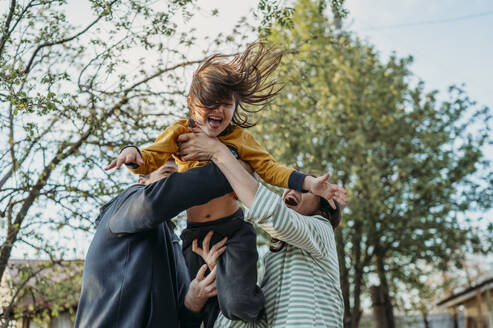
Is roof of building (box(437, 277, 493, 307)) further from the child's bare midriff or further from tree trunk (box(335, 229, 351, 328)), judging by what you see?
the child's bare midriff

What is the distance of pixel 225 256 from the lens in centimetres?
232

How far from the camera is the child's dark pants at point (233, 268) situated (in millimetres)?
2138

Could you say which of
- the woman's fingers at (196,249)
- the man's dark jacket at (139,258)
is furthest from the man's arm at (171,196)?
the woman's fingers at (196,249)

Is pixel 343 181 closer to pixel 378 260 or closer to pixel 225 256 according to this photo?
pixel 378 260

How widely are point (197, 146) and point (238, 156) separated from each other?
339mm

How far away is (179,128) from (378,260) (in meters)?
11.7

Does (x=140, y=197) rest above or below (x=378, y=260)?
below

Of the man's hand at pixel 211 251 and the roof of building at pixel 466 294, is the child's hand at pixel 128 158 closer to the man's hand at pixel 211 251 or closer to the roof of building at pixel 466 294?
the man's hand at pixel 211 251

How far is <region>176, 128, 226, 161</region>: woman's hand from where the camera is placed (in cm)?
228

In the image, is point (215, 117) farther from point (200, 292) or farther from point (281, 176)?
point (200, 292)

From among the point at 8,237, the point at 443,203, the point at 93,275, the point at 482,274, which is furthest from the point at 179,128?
the point at 482,274

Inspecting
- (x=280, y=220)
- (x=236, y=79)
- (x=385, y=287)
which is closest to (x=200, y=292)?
(x=280, y=220)

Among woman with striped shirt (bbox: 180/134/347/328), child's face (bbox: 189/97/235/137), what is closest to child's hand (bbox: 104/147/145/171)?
woman with striped shirt (bbox: 180/134/347/328)

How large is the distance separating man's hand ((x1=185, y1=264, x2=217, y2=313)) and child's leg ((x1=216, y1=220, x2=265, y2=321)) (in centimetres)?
10
